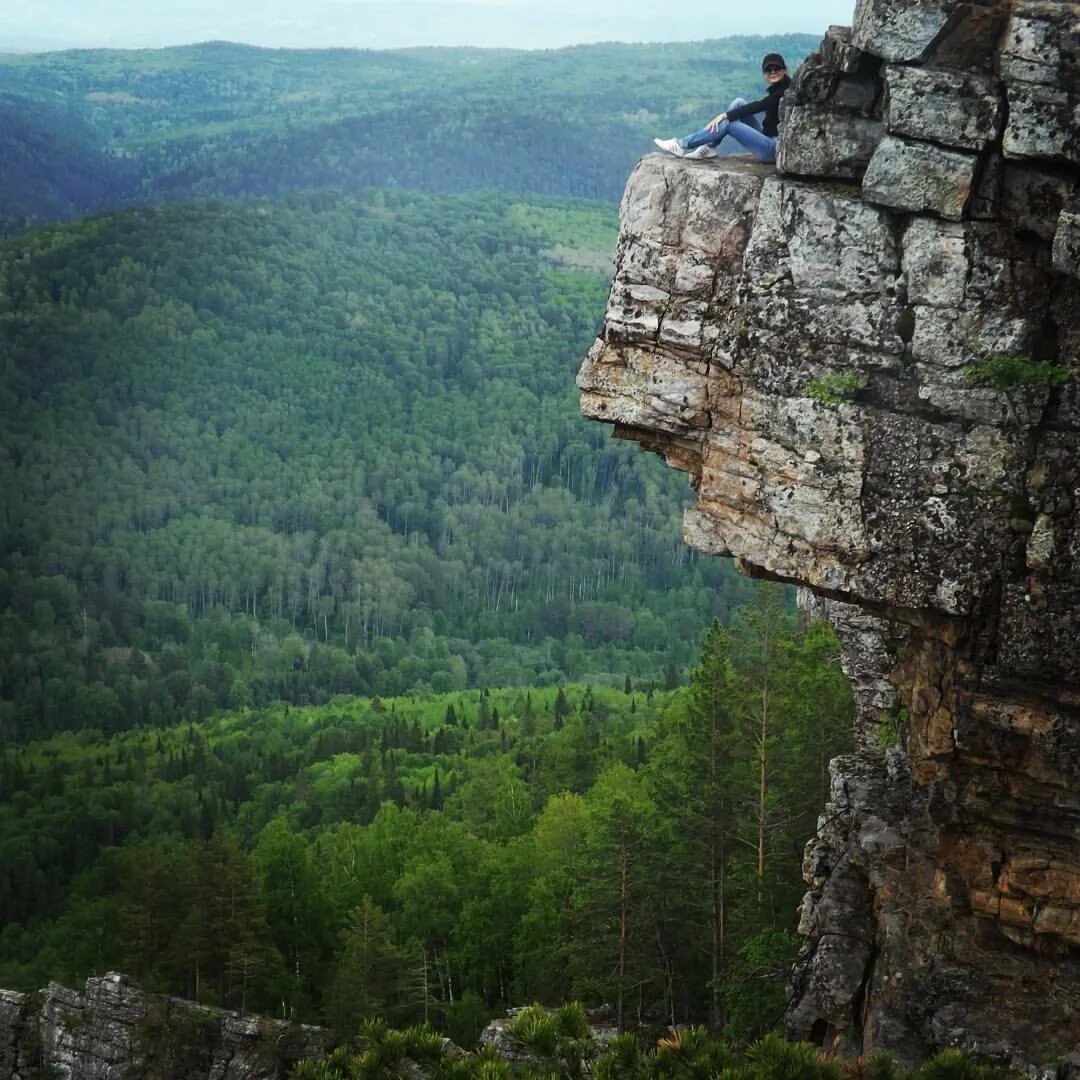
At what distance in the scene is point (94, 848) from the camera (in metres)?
107

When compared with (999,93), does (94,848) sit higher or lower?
lower

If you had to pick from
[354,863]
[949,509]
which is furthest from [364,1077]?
[354,863]

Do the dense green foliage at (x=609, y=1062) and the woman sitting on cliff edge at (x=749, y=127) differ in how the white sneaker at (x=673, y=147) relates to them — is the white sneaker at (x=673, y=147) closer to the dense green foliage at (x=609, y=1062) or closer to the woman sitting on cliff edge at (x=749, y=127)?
the woman sitting on cliff edge at (x=749, y=127)

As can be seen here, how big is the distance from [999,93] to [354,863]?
5243 cm

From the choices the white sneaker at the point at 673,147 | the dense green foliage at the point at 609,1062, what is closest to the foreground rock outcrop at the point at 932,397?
the white sneaker at the point at 673,147

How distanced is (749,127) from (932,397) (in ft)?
19.3

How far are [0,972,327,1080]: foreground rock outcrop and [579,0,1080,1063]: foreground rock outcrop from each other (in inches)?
913

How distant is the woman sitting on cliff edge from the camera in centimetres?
2588

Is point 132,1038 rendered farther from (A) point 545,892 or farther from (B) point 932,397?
(B) point 932,397

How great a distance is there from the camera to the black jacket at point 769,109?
2642cm

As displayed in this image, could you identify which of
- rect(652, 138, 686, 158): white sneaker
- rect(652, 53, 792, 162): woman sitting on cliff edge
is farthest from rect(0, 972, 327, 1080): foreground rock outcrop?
rect(652, 53, 792, 162): woman sitting on cliff edge

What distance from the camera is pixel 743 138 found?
26.1 meters

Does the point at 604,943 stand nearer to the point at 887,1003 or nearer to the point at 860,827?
the point at 860,827

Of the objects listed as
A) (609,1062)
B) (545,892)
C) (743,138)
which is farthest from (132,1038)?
(743,138)
